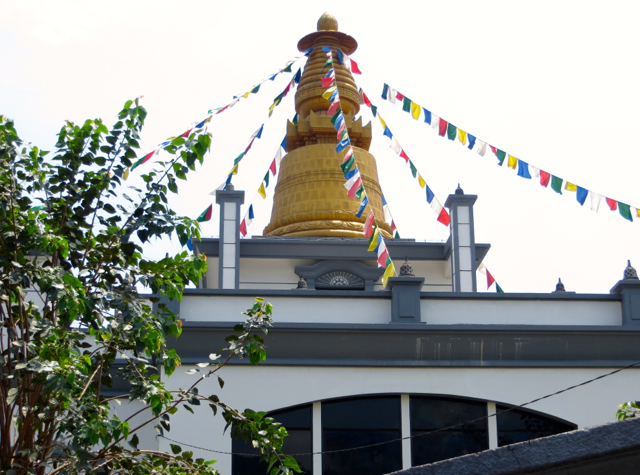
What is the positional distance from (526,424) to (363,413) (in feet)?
8.01

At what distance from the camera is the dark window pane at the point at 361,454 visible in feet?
41.3

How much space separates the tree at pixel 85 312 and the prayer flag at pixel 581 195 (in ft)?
29.7

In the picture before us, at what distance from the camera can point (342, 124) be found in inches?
701

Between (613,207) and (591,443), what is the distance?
1179 centimetres

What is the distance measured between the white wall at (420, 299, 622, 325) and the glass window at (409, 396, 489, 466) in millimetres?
1295

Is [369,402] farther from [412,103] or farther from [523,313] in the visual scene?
[412,103]

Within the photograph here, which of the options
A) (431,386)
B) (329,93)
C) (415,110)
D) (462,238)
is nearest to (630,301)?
(431,386)

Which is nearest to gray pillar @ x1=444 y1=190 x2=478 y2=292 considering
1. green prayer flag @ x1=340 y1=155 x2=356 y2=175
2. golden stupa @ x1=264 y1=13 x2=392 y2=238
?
green prayer flag @ x1=340 y1=155 x2=356 y2=175

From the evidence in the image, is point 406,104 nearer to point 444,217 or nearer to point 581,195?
point 444,217

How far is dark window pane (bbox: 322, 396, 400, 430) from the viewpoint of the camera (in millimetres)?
12820

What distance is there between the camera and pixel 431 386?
13.0 meters

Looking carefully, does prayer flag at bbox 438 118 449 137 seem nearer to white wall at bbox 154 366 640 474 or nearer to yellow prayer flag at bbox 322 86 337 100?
yellow prayer flag at bbox 322 86 337 100

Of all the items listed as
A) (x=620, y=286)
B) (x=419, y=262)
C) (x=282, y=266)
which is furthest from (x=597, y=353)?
(x=282, y=266)

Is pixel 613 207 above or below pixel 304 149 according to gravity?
below
